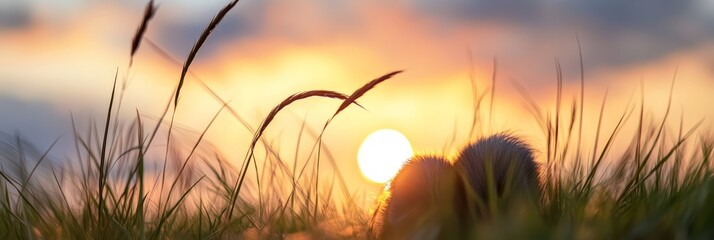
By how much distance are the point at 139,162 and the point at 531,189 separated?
1.43 m

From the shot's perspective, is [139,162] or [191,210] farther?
[191,210]

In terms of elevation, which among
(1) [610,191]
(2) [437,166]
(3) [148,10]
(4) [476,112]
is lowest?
(1) [610,191]

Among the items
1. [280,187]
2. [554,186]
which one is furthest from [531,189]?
[280,187]

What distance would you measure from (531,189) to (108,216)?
5.05 ft

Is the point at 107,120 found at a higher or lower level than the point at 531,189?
higher

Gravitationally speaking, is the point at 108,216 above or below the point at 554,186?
above

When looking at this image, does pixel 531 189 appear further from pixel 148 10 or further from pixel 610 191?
pixel 148 10

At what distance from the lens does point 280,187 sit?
3.88 meters

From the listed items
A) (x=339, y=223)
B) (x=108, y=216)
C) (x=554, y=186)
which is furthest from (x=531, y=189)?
(x=108, y=216)

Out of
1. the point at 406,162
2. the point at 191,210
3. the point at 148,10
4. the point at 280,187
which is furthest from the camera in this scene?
the point at 191,210

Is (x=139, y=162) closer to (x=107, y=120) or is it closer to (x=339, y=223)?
(x=107, y=120)

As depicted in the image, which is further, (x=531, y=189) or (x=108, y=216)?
(x=531, y=189)

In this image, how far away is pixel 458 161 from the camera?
126 inches

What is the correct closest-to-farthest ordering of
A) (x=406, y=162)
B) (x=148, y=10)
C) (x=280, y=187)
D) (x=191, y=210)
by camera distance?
(x=148, y=10) < (x=406, y=162) < (x=280, y=187) < (x=191, y=210)
